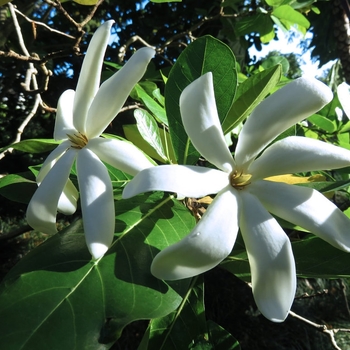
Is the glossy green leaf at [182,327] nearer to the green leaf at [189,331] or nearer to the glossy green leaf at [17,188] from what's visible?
the green leaf at [189,331]

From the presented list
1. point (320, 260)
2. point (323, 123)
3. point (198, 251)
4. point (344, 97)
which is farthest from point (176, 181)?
point (323, 123)

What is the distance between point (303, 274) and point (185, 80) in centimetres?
33

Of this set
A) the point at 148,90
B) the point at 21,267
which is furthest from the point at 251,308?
the point at 21,267

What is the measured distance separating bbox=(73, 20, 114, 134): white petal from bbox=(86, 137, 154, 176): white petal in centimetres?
7

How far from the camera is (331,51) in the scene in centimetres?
508

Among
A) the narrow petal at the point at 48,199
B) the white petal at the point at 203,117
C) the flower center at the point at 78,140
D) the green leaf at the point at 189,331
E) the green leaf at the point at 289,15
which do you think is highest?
the white petal at the point at 203,117

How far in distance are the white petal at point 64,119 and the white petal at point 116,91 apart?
0.07 meters

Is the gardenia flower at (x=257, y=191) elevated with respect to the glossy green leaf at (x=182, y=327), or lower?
elevated

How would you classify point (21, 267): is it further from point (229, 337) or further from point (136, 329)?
point (136, 329)

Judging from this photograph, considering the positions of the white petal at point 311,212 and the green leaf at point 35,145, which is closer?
the white petal at point 311,212

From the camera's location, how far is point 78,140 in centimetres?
57

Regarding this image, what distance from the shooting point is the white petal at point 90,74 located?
53 cm

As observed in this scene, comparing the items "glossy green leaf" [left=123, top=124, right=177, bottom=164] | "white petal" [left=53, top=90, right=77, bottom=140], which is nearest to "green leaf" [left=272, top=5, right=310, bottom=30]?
"glossy green leaf" [left=123, top=124, right=177, bottom=164]

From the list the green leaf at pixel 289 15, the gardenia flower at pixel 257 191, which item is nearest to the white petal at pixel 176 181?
the gardenia flower at pixel 257 191
